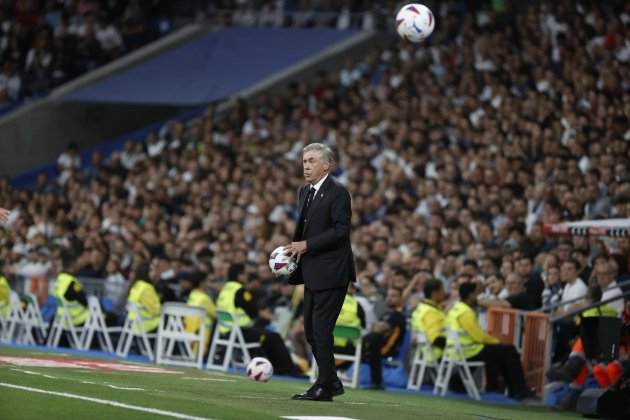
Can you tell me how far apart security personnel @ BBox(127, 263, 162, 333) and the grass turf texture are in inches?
188

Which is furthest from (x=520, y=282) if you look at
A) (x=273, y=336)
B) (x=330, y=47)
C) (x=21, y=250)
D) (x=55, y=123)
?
(x=55, y=123)

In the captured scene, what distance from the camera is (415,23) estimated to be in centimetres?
1745

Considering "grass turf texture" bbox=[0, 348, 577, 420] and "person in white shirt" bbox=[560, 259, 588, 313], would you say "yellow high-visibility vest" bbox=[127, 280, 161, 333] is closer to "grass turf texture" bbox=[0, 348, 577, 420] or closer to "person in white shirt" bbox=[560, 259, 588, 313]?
"grass turf texture" bbox=[0, 348, 577, 420]

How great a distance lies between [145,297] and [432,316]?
210 inches

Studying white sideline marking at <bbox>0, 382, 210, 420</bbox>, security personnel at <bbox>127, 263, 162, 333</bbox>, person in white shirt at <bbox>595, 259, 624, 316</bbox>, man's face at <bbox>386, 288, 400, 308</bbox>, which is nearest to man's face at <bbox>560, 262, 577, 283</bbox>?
person in white shirt at <bbox>595, 259, 624, 316</bbox>

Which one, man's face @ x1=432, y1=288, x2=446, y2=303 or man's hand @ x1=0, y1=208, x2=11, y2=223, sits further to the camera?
man's face @ x1=432, y1=288, x2=446, y2=303

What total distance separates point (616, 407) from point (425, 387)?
16.5 feet

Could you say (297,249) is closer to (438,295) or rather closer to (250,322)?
(438,295)

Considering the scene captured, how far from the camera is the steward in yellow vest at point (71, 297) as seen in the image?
22891mm

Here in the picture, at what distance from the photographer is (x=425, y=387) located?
1909 centimetres

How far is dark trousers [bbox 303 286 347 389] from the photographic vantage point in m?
12.6

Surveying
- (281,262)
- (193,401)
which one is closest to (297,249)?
(281,262)

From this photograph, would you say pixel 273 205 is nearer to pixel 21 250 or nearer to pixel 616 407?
pixel 21 250

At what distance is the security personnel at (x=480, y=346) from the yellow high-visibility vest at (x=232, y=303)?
3.38 metres
